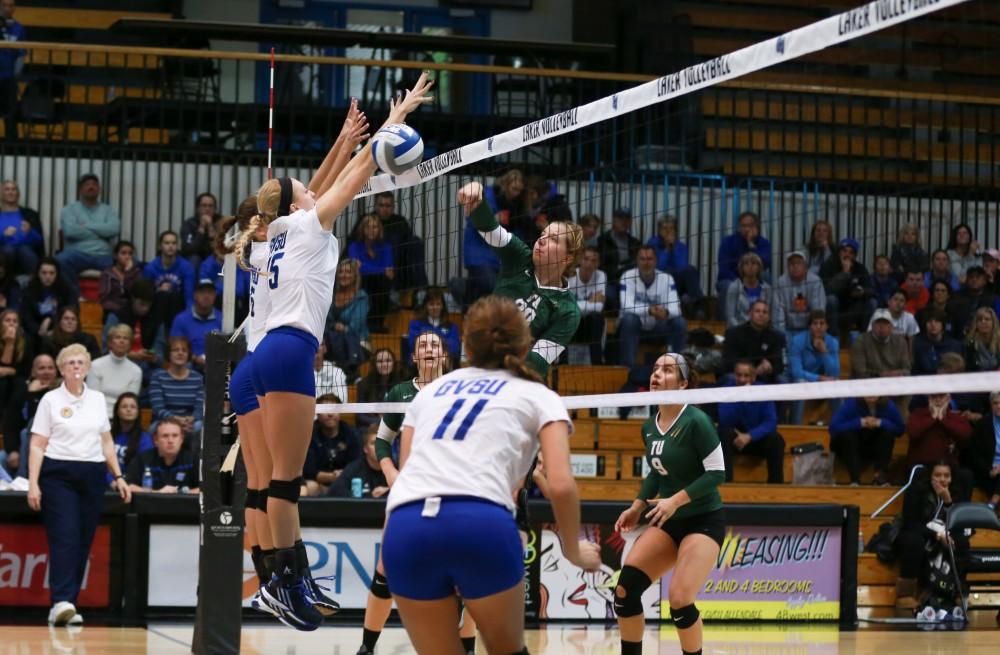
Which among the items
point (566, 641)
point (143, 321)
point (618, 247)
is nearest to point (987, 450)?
point (618, 247)

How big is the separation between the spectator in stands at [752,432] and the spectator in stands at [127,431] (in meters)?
4.83

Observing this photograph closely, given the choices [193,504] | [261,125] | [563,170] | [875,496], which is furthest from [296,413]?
[261,125]

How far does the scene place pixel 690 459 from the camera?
7652mm

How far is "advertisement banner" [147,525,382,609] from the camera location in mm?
10664

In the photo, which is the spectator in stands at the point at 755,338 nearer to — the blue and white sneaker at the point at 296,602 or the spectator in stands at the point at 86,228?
the spectator in stands at the point at 86,228

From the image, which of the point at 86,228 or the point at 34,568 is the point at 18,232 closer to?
the point at 86,228

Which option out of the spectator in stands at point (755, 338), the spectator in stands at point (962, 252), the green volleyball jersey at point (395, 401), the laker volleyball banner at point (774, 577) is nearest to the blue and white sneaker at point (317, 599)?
the green volleyball jersey at point (395, 401)

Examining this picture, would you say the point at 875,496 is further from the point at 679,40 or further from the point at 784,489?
the point at 679,40

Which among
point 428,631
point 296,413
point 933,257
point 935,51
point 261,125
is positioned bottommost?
point 428,631

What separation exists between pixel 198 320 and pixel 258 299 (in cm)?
672

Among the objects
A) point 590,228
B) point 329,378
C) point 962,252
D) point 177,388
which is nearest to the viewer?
point 329,378

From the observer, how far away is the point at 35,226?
543 inches

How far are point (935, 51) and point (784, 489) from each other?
7.49 m

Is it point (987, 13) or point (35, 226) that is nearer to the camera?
point (35, 226)
